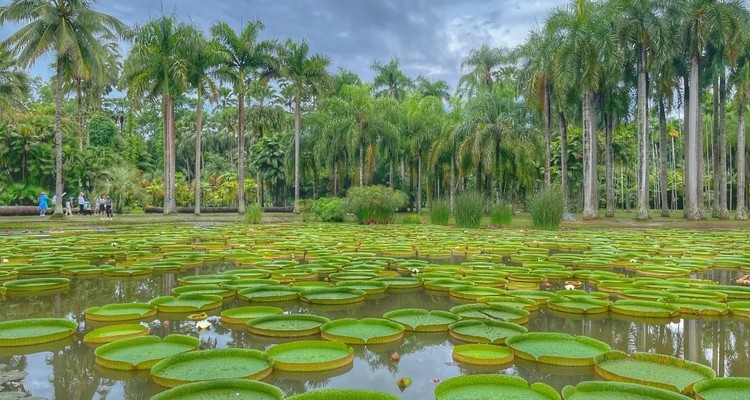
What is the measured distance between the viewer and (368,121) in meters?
31.6

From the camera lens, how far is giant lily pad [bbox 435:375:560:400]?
10.0 ft

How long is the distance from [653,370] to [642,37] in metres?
23.0

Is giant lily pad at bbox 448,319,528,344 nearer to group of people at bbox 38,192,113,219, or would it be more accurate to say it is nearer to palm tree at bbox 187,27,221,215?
group of people at bbox 38,192,113,219

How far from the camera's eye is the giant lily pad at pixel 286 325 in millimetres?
4469

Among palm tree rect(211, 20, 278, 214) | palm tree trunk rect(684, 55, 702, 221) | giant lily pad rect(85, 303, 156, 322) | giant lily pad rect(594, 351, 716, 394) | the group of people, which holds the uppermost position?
palm tree rect(211, 20, 278, 214)

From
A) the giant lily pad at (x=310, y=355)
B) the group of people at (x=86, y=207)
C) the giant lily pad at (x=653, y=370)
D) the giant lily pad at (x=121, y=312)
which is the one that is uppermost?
the group of people at (x=86, y=207)

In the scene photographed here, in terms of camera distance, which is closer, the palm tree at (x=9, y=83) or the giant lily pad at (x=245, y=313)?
the giant lily pad at (x=245, y=313)

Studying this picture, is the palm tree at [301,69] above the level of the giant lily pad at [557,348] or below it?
above

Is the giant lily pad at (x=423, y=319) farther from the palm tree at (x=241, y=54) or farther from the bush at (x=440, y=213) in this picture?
the palm tree at (x=241, y=54)

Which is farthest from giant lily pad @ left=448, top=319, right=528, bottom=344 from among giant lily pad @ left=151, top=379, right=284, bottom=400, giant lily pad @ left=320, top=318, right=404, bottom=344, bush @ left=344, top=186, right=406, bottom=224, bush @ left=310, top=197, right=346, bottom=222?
bush @ left=310, top=197, right=346, bottom=222

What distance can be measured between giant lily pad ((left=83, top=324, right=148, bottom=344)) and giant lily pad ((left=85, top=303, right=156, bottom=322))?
40 cm

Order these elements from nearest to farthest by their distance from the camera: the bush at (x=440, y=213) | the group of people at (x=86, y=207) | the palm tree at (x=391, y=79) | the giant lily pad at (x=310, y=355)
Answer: the giant lily pad at (x=310, y=355)
the bush at (x=440, y=213)
the group of people at (x=86, y=207)
the palm tree at (x=391, y=79)

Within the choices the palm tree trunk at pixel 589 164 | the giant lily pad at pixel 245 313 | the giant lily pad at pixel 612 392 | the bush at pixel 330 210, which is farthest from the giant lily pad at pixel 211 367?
the palm tree trunk at pixel 589 164

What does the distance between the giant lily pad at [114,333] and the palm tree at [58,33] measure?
70.5 feet
